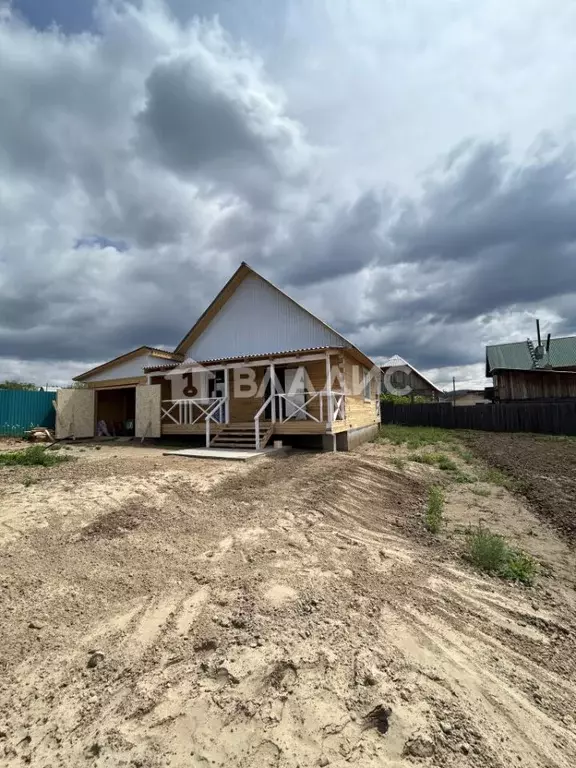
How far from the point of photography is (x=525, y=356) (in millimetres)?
27906

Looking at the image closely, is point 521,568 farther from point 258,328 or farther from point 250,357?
point 258,328

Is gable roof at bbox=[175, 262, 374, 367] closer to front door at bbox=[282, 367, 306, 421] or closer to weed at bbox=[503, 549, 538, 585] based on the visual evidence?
front door at bbox=[282, 367, 306, 421]

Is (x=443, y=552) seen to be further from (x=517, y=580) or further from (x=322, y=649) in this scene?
(x=322, y=649)

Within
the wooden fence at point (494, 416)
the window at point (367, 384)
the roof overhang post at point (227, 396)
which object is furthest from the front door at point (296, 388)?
the wooden fence at point (494, 416)

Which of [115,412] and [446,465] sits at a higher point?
[115,412]

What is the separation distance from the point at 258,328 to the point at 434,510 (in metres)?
11.4

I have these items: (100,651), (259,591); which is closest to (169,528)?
(259,591)

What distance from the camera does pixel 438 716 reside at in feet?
7.13

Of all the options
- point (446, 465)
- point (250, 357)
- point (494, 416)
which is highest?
point (250, 357)

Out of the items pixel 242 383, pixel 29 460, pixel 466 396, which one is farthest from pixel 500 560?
pixel 466 396

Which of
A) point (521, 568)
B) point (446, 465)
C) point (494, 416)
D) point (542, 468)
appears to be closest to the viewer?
point (521, 568)

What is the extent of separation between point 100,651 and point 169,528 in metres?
2.45

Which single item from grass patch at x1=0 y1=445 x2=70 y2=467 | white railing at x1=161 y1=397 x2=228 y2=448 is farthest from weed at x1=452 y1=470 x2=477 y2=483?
grass patch at x1=0 y1=445 x2=70 y2=467

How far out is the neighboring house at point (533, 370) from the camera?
2412 centimetres
